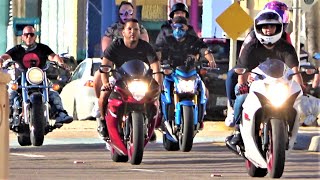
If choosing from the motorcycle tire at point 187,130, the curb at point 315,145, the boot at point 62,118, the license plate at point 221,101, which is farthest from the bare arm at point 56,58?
the license plate at point 221,101

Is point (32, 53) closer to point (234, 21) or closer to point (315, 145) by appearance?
point (315, 145)

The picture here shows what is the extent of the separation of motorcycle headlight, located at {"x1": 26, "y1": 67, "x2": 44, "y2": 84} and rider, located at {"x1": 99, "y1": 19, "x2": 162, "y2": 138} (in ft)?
10.7

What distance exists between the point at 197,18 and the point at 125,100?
3281cm

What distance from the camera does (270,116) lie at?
16.6 meters

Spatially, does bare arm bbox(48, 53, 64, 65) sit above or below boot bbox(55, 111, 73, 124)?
above

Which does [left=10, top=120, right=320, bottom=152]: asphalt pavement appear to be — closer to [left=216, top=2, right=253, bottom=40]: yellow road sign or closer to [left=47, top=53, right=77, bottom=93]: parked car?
[left=47, top=53, right=77, bottom=93]: parked car

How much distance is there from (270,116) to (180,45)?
6.86m

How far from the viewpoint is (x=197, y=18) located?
51844 millimetres

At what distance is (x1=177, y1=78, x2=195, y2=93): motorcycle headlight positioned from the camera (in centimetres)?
2220

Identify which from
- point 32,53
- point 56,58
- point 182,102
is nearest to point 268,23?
point 182,102

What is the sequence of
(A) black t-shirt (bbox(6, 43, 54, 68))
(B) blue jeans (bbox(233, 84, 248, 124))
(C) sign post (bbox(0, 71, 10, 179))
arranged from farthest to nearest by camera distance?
(A) black t-shirt (bbox(6, 43, 54, 68)) → (B) blue jeans (bbox(233, 84, 248, 124)) → (C) sign post (bbox(0, 71, 10, 179))

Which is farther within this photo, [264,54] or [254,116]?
[264,54]

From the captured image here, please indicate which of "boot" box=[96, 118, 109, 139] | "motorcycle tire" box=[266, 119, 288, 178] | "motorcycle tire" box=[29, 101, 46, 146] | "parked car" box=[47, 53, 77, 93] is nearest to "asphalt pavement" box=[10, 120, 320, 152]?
"parked car" box=[47, 53, 77, 93]

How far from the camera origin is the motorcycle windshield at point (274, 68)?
17062 mm
